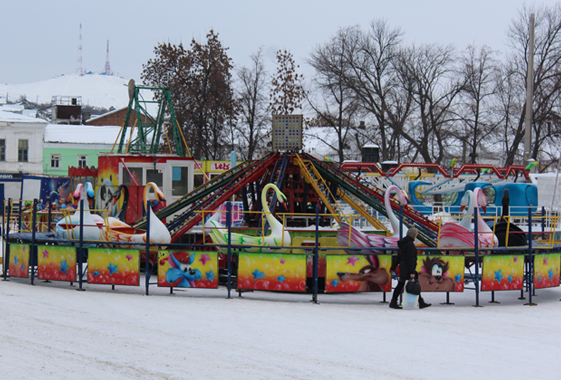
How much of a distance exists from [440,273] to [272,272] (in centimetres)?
375

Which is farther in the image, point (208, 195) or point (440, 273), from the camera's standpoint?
point (208, 195)

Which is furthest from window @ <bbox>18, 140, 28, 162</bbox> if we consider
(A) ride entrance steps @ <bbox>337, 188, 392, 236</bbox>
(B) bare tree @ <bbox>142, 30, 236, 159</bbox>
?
(A) ride entrance steps @ <bbox>337, 188, 392, 236</bbox>

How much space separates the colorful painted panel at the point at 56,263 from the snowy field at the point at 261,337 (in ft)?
1.32

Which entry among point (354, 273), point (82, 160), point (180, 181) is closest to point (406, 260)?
point (354, 273)

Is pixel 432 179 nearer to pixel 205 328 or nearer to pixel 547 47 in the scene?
pixel 547 47

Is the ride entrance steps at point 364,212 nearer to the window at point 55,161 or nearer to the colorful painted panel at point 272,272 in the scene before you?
the colorful painted panel at point 272,272

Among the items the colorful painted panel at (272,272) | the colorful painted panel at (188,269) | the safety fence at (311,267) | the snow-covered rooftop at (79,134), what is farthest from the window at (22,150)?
the colorful painted panel at (272,272)

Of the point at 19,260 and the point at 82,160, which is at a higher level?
the point at 82,160

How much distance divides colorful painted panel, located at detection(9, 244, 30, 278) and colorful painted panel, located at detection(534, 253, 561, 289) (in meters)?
12.4

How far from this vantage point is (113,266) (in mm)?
14977

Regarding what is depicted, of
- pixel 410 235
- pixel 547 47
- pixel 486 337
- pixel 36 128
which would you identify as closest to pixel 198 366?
pixel 486 337

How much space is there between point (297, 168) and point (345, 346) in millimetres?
11200

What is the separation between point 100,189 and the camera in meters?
25.2

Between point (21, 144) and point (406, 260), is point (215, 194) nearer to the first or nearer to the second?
point (406, 260)
